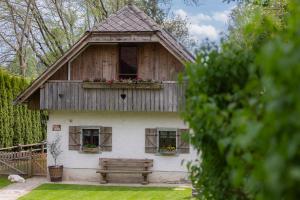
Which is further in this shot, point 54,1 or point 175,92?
point 54,1

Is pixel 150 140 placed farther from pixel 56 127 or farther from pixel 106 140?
pixel 56 127

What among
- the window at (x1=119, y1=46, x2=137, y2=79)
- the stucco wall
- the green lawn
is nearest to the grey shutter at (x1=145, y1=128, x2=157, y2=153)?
the stucco wall

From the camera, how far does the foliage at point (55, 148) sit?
59.1ft

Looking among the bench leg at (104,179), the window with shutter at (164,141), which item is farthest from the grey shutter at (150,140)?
the bench leg at (104,179)

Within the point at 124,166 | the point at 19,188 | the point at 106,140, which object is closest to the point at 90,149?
the point at 106,140

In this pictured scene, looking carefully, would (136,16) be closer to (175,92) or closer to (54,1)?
(175,92)

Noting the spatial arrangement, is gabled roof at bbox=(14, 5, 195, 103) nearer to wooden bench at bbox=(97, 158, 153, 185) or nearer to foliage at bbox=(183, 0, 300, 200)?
wooden bench at bbox=(97, 158, 153, 185)

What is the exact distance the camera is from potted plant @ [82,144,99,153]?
58.9 ft

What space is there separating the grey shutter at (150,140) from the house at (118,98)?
0.04 meters

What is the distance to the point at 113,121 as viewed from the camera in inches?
709

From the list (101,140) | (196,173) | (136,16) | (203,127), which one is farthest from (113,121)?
(203,127)

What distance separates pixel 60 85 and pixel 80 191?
4.17 meters

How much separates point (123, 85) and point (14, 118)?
7128mm

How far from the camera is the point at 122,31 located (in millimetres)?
17359
